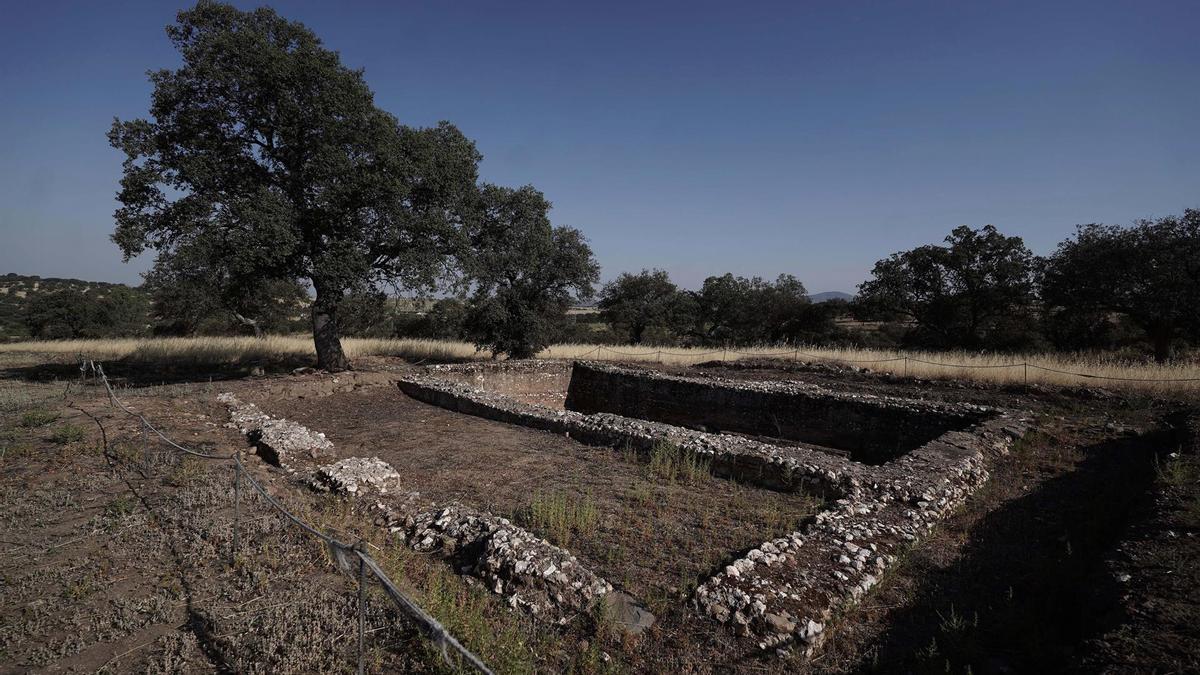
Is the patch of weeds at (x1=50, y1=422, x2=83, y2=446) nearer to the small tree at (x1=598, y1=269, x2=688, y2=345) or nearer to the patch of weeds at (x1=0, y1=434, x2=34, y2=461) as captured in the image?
the patch of weeds at (x1=0, y1=434, x2=34, y2=461)

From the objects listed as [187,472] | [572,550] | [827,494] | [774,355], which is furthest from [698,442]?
[774,355]

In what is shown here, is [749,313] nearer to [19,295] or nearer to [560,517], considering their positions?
[560,517]

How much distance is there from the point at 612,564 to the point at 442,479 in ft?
12.5

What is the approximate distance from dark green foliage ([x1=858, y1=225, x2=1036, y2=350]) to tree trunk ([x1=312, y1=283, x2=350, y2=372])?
26220mm

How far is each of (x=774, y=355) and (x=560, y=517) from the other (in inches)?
758

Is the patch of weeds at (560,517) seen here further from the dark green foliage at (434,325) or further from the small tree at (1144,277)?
the dark green foliage at (434,325)

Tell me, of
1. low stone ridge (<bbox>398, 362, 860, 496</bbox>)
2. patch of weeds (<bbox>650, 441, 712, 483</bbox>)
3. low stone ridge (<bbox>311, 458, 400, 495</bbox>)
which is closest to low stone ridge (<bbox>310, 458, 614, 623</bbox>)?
low stone ridge (<bbox>311, 458, 400, 495</bbox>)

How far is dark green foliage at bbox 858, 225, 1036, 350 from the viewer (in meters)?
24.7

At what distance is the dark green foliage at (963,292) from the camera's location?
971 inches

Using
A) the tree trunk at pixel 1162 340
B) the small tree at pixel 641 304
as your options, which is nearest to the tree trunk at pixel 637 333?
the small tree at pixel 641 304

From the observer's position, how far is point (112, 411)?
10492 mm

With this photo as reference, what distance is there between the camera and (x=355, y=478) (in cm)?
727

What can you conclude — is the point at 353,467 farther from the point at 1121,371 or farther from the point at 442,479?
the point at 1121,371

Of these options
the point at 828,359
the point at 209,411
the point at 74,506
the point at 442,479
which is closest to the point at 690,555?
the point at 442,479
